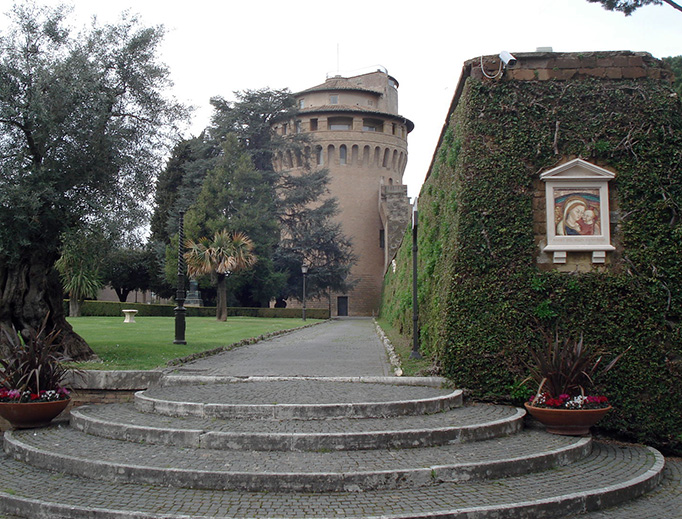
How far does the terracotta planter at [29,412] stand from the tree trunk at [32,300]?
8.01 ft

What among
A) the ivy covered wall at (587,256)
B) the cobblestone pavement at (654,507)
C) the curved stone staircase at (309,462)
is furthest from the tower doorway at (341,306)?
the cobblestone pavement at (654,507)

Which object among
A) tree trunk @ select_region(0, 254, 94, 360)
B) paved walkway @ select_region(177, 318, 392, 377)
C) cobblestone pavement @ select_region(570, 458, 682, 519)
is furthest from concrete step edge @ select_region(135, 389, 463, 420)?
tree trunk @ select_region(0, 254, 94, 360)

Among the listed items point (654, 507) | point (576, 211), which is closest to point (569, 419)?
point (654, 507)

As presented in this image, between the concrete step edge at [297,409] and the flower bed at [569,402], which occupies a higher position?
the flower bed at [569,402]

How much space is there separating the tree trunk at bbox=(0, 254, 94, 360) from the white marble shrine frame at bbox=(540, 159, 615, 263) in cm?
708

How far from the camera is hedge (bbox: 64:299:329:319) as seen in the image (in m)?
33.4

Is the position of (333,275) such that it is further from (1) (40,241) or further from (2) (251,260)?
(1) (40,241)

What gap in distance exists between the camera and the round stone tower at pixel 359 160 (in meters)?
46.8

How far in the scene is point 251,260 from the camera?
2908 centimetres

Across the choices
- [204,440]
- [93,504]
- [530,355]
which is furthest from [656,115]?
[93,504]

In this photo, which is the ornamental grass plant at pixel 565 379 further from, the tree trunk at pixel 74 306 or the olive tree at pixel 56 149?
the tree trunk at pixel 74 306

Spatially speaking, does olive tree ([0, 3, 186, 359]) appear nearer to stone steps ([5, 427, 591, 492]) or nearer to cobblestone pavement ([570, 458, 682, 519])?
stone steps ([5, 427, 591, 492])

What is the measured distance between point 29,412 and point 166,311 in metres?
31.6

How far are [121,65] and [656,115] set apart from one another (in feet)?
27.3
